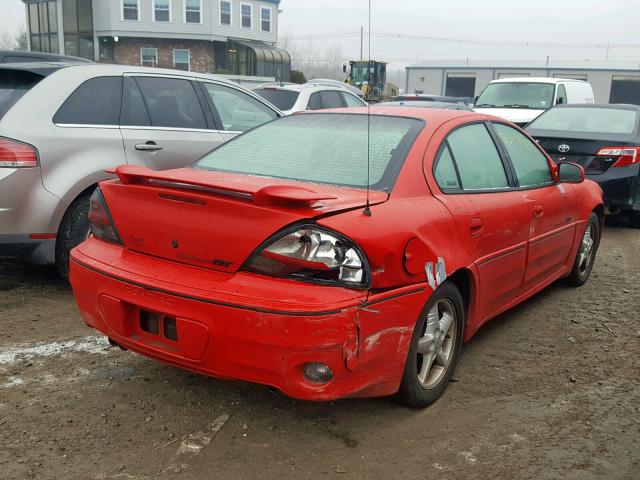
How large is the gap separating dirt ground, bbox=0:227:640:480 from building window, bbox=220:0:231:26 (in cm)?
3719

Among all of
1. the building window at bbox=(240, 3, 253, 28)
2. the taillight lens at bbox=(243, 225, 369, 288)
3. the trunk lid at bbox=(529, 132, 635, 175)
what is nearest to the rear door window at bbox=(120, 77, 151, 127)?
the taillight lens at bbox=(243, 225, 369, 288)

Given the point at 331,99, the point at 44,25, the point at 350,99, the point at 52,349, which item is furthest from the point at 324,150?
the point at 44,25

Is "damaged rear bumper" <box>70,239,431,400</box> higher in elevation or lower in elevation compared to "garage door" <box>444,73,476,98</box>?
lower

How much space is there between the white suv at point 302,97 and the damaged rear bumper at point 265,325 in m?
7.97

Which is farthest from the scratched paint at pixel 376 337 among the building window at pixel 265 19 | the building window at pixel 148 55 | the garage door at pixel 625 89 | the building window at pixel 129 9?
the garage door at pixel 625 89

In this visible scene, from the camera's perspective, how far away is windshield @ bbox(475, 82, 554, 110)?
44.6 ft

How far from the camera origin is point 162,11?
37438 mm

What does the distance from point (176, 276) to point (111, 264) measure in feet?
1.31

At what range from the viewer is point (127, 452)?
2.81 meters

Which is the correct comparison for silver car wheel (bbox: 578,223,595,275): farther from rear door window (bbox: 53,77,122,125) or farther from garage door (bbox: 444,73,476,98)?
garage door (bbox: 444,73,476,98)

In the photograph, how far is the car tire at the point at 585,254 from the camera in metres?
5.36

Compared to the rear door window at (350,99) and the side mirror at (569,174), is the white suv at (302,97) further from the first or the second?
the side mirror at (569,174)

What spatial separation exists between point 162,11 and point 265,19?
7027 millimetres

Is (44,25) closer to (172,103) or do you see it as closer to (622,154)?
(172,103)
